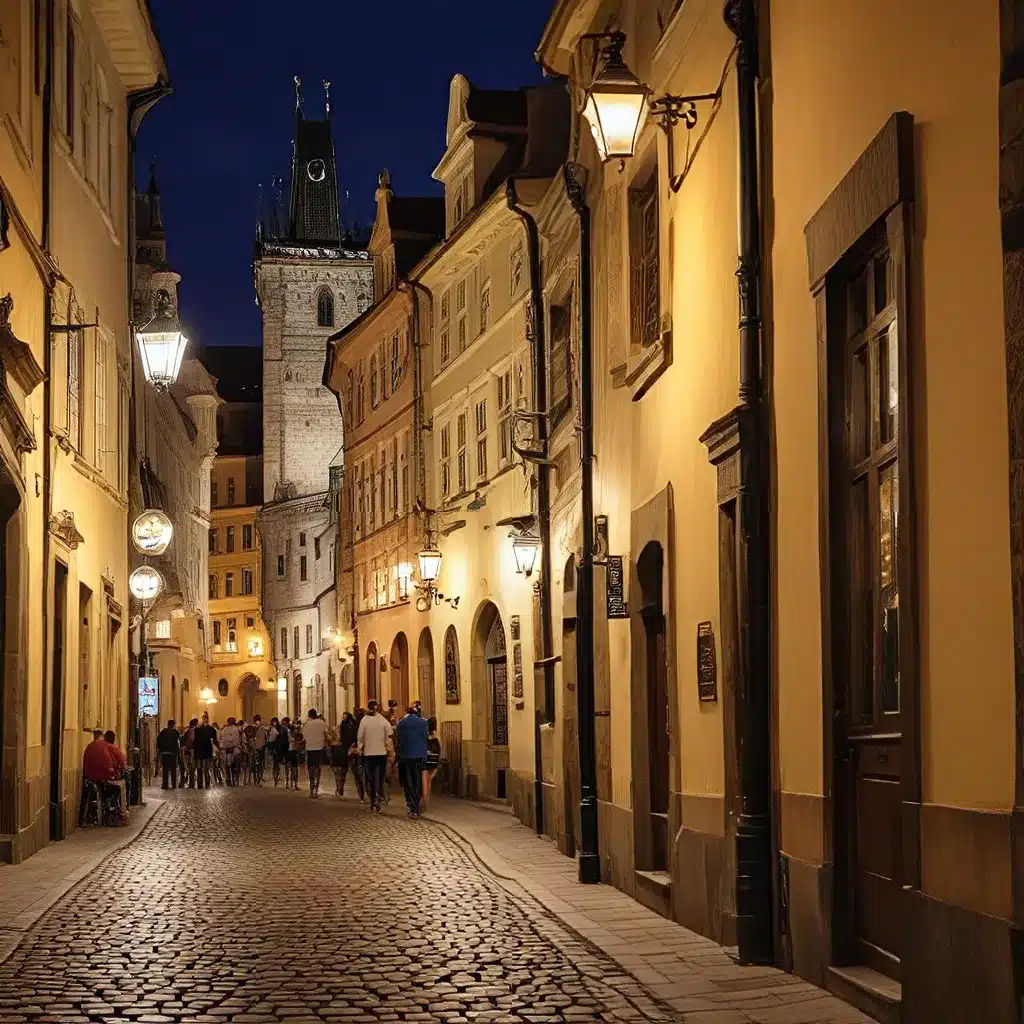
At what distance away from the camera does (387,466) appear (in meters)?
43.4

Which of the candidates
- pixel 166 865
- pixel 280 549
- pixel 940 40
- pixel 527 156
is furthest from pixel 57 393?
pixel 280 549

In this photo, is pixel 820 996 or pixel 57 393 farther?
pixel 57 393

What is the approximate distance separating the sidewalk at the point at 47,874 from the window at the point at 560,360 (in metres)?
7.25

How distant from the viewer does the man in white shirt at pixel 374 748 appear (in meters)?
31.3

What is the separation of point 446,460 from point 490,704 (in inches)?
200

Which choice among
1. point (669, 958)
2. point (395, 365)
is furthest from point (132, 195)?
point (669, 958)

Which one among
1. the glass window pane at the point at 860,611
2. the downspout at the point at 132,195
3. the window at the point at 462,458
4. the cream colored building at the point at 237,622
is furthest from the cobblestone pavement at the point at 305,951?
the cream colored building at the point at 237,622

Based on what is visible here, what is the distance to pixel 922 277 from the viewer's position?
793 cm

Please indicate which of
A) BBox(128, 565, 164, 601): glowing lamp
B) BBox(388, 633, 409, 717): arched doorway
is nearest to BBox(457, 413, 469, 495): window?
BBox(128, 565, 164, 601): glowing lamp

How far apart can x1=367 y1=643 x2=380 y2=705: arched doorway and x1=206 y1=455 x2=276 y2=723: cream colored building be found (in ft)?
167

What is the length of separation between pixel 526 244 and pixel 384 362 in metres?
16.8

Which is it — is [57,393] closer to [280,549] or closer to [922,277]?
[922,277]

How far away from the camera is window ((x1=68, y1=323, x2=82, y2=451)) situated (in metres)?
23.8

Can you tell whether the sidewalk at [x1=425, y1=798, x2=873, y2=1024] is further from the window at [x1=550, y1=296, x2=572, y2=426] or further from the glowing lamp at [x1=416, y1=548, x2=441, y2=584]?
the glowing lamp at [x1=416, y1=548, x2=441, y2=584]
